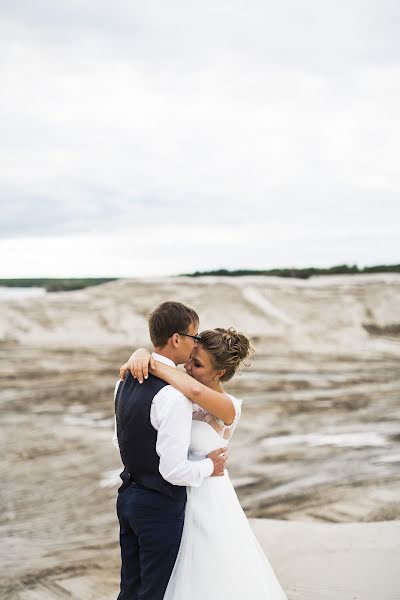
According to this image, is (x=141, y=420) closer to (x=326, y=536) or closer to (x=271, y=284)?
(x=326, y=536)

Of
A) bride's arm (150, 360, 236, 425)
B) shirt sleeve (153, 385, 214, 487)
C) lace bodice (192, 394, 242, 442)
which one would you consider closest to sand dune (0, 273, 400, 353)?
lace bodice (192, 394, 242, 442)

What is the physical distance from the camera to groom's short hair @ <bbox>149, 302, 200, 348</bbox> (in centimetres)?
281

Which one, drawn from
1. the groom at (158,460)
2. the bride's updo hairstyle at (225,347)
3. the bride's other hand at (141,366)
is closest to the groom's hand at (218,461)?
the groom at (158,460)

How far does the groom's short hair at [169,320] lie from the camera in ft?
9.21

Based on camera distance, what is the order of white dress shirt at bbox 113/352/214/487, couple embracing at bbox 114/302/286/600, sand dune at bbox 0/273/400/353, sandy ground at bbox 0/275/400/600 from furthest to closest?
sand dune at bbox 0/273/400/353, sandy ground at bbox 0/275/400/600, couple embracing at bbox 114/302/286/600, white dress shirt at bbox 113/352/214/487

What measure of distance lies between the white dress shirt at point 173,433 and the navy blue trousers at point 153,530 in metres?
0.20

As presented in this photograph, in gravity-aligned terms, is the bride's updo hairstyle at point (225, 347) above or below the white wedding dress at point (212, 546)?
above

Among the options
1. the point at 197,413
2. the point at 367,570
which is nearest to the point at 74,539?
→ the point at 367,570

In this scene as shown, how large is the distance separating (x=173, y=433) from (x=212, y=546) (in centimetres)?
67

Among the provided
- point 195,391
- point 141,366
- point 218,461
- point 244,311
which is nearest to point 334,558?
point 218,461

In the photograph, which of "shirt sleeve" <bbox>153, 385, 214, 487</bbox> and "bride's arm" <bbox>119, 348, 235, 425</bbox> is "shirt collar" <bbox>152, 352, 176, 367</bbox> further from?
"shirt sleeve" <bbox>153, 385, 214, 487</bbox>

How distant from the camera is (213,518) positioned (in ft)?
9.42

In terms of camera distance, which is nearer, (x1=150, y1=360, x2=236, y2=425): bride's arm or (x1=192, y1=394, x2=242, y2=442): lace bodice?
(x1=150, y1=360, x2=236, y2=425): bride's arm

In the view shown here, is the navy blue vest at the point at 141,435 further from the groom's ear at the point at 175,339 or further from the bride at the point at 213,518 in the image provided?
the groom's ear at the point at 175,339
